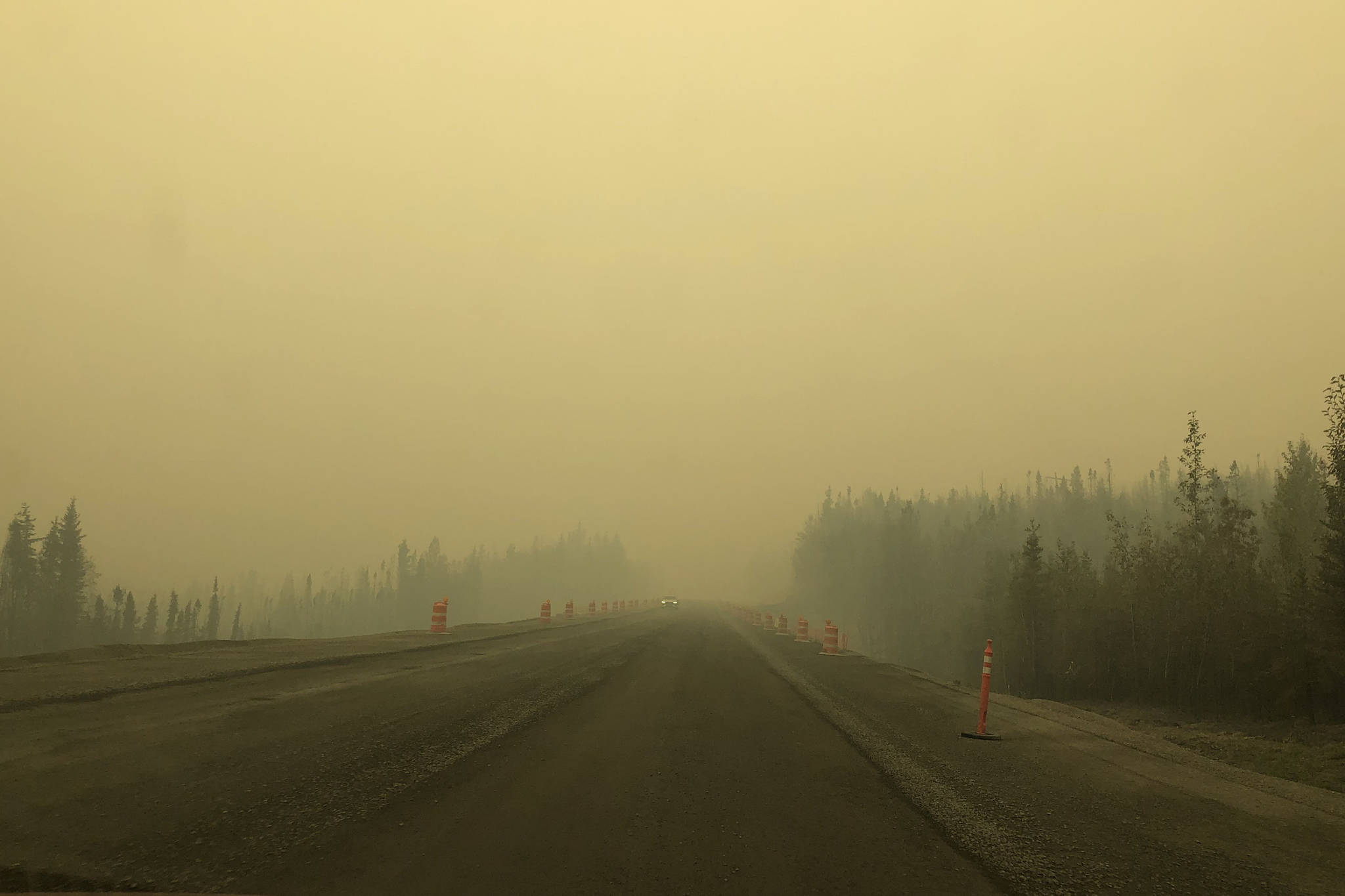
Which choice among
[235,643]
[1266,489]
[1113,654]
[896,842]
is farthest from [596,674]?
[1266,489]

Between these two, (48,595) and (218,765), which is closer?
(218,765)

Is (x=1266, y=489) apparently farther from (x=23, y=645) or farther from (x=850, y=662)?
(x=23, y=645)

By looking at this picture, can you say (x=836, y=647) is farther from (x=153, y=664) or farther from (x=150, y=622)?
(x=150, y=622)

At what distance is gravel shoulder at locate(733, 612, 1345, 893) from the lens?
4594 millimetres

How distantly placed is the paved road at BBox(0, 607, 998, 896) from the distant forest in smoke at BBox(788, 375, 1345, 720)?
21.3 m

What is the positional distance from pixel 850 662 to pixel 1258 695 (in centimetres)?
1623

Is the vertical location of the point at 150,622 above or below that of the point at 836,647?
below

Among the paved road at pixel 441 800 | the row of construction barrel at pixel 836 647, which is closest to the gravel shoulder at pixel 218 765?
the paved road at pixel 441 800

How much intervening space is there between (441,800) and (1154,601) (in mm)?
37026

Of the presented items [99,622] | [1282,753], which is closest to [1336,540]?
[1282,753]

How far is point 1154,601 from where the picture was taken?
32438mm

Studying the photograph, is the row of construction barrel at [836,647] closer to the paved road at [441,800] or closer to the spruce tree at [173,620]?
the paved road at [441,800]

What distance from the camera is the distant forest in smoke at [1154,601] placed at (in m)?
22.3

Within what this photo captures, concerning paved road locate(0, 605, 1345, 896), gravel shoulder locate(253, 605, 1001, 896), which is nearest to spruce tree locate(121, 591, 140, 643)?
paved road locate(0, 605, 1345, 896)
